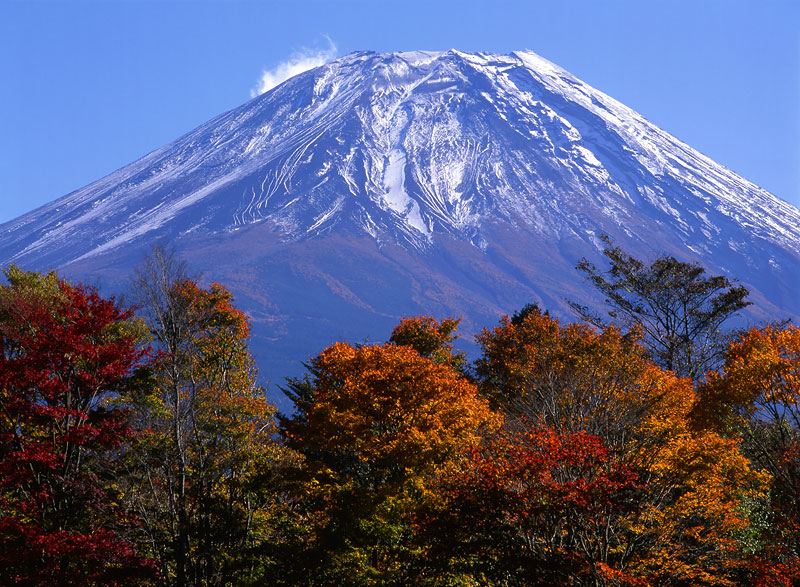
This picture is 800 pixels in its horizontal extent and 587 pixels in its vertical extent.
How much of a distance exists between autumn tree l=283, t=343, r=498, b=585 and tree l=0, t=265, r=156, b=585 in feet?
16.5

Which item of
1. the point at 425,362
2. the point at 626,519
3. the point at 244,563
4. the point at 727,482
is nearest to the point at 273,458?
the point at 244,563

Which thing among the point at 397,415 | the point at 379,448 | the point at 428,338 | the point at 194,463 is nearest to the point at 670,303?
the point at 428,338

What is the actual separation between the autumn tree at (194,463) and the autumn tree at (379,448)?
1.75m

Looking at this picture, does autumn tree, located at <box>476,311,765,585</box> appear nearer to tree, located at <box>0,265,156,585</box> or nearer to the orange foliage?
the orange foliage

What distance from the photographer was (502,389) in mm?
35750

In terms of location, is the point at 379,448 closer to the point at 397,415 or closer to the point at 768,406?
the point at 397,415

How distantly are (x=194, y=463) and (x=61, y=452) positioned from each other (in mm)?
4831

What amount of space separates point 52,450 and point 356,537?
797 cm

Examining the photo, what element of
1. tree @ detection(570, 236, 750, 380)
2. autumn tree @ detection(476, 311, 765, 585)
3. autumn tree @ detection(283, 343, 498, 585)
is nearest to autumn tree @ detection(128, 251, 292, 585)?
autumn tree @ detection(283, 343, 498, 585)

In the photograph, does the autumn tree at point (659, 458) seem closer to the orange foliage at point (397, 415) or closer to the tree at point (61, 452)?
the orange foliage at point (397, 415)

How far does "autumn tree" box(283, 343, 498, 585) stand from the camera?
19.8 metres

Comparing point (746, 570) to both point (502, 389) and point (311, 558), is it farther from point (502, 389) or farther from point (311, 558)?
point (502, 389)

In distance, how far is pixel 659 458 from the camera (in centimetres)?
1914

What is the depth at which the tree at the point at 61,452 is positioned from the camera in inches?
663
